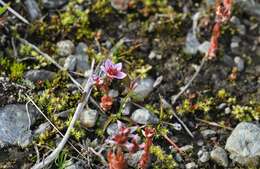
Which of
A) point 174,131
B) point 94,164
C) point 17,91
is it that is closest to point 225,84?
point 174,131

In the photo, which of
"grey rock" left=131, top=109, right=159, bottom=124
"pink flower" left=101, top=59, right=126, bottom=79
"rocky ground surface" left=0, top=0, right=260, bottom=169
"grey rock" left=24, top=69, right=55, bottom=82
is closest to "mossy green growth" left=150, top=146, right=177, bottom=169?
"rocky ground surface" left=0, top=0, right=260, bottom=169

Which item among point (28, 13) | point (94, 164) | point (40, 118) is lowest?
point (94, 164)

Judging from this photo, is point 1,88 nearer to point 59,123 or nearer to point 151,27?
point 59,123

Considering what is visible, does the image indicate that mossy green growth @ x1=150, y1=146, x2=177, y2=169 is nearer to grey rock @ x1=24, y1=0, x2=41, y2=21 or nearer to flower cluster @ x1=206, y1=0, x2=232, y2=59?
flower cluster @ x1=206, y1=0, x2=232, y2=59

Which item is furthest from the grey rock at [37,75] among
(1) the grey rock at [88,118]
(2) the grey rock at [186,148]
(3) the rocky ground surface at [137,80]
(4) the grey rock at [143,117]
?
(2) the grey rock at [186,148]

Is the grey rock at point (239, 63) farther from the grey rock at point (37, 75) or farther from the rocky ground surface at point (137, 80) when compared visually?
the grey rock at point (37, 75)
